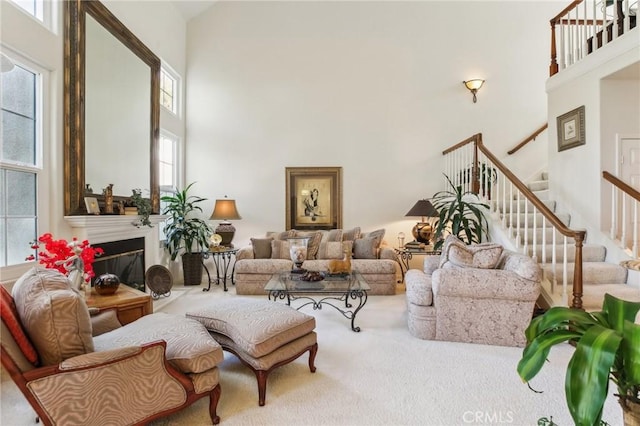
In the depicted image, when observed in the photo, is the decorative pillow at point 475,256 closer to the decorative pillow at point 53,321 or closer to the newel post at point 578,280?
the newel post at point 578,280

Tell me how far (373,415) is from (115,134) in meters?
3.76

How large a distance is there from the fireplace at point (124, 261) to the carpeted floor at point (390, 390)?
126 centimetres

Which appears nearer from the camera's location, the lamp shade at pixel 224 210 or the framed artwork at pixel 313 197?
the lamp shade at pixel 224 210

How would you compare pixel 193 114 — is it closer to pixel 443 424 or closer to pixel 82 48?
pixel 82 48

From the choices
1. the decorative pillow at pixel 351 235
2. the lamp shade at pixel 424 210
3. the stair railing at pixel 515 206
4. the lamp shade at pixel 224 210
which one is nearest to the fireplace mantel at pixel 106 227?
the lamp shade at pixel 224 210

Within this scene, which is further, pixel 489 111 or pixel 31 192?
pixel 489 111

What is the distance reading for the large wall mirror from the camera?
9.58 feet

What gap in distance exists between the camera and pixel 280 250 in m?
4.66

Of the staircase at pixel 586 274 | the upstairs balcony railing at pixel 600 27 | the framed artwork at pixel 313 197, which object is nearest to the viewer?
the staircase at pixel 586 274

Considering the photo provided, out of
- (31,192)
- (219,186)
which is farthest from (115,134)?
(219,186)

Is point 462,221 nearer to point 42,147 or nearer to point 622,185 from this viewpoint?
point 622,185

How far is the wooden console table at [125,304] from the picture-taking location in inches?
96.3

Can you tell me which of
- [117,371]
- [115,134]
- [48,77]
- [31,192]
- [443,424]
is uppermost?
[48,77]

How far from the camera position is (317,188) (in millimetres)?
5500
